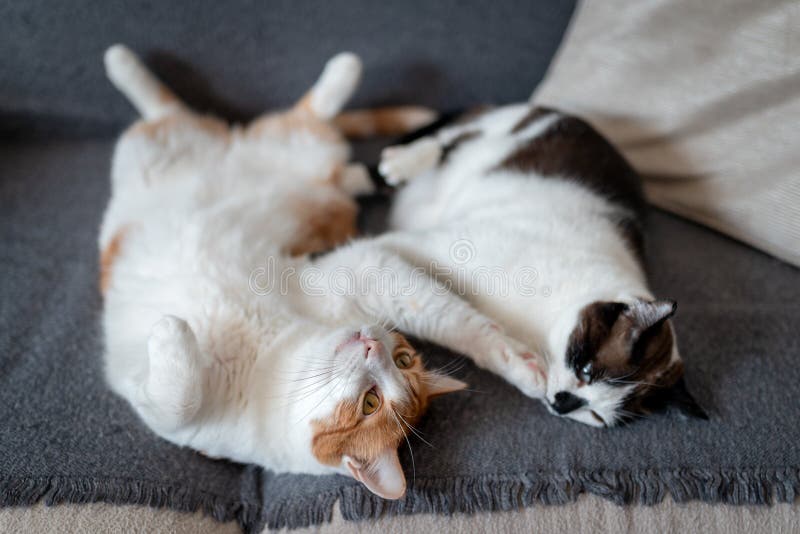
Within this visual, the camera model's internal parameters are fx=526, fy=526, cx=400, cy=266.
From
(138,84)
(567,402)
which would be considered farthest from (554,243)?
(138,84)

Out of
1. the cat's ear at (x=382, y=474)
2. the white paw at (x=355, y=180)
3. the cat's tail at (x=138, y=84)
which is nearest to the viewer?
the cat's ear at (x=382, y=474)

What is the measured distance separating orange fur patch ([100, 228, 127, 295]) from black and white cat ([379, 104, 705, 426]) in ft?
2.70

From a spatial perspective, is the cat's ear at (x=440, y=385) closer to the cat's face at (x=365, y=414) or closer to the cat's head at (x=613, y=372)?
the cat's face at (x=365, y=414)

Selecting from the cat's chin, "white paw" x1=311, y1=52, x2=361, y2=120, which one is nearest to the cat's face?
the cat's chin

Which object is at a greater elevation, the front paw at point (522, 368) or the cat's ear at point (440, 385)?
the front paw at point (522, 368)

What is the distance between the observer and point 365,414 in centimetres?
125

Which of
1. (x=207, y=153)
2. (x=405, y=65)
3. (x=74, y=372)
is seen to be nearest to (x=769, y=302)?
(x=405, y=65)

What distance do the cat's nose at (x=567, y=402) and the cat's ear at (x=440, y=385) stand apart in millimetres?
232

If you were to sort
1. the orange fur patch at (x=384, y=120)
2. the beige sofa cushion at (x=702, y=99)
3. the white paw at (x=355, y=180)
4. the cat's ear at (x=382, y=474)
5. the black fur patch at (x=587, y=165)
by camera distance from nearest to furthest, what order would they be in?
1. the cat's ear at (x=382, y=474)
2. the beige sofa cushion at (x=702, y=99)
3. the black fur patch at (x=587, y=165)
4. the white paw at (x=355, y=180)
5. the orange fur patch at (x=384, y=120)

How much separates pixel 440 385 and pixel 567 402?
12.4 inches

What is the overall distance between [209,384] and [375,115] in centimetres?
132

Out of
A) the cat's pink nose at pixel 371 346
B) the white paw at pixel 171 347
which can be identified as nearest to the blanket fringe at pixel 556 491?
the cat's pink nose at pixel 371 346

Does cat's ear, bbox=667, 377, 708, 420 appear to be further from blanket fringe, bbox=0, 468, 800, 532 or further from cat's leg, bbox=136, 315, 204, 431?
cat's leg, bbox=136, 315, 204, 431

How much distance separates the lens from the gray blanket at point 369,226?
49.1 inches
